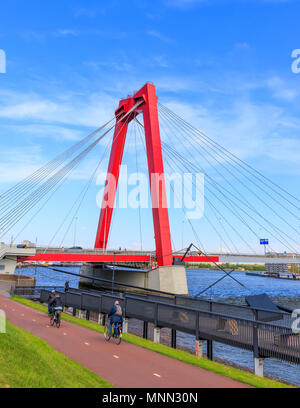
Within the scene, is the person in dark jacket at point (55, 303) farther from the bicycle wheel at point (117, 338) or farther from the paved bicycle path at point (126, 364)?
the bicycle wheel at point (117, 338)

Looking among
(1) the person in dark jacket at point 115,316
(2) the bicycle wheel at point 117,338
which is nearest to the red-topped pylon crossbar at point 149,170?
(1) the person in dark jacket at point 115,316

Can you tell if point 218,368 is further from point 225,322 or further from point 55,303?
point 55,303

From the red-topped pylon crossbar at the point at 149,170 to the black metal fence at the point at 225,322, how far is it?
2282 centimetres

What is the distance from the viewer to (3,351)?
7605 millimetres

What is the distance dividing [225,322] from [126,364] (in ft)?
15.0

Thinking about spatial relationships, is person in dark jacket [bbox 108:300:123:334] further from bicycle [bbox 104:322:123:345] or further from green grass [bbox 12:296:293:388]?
green grass [bbox 12:296:293:388]

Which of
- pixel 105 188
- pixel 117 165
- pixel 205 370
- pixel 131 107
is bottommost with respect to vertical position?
pixel 205 370

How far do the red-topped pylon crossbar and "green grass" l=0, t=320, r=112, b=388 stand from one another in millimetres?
33046

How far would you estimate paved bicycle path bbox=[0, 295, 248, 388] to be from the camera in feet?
26.5

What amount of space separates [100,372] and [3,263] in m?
39.5

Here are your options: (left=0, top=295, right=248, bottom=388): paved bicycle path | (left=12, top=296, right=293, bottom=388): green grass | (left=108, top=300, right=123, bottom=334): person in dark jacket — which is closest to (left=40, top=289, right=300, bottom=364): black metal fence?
(left=12, top=296, right=293, bottom=388): green grass

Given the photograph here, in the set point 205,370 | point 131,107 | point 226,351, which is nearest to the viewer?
point 205,370
